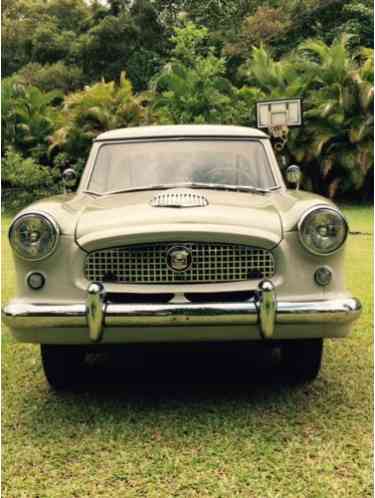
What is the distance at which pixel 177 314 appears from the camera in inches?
111

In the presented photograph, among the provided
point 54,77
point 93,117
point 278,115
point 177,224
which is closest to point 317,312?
point 177,224

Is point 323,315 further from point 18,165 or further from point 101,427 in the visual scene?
point 18,165

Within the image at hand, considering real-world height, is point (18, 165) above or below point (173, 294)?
below

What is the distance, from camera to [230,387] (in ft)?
11.6

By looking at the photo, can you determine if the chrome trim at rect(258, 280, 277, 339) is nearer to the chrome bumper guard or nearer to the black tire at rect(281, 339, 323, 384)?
the chrome bumper guard

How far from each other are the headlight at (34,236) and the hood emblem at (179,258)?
1.90 feet

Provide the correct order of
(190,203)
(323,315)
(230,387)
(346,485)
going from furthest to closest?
(230,387) → (190,203) → (323,315) → (346,485)

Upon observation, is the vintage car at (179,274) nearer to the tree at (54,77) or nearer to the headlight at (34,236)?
the headlight at (34,236)

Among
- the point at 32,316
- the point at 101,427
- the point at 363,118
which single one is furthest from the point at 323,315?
the point at 363,118

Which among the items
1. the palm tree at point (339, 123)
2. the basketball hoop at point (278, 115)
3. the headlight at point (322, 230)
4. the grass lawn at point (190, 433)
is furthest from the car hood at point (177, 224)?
the palm tree at point (339, 123)

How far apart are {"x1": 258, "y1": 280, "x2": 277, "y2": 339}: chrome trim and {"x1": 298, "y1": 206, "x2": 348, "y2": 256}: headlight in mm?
331

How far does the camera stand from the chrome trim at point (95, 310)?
9.32 ft

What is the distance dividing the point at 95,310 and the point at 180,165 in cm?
150

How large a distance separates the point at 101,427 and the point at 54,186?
682 inches
